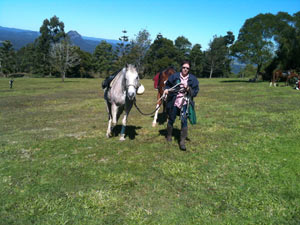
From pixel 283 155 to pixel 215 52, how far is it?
77.3m

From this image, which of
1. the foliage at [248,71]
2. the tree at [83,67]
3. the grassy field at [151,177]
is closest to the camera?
the grassy field at [151,177]

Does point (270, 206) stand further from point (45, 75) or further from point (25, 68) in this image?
point (25, 68)

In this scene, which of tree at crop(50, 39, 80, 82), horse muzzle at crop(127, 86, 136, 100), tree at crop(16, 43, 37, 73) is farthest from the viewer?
tree at crop(16, 43, 37, 73)

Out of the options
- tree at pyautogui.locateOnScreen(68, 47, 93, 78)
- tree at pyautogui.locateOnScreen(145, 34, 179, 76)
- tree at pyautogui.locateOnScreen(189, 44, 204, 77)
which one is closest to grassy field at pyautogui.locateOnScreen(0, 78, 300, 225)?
tree at pyautogui.locateOnScreen(68, 47, 93, 78)

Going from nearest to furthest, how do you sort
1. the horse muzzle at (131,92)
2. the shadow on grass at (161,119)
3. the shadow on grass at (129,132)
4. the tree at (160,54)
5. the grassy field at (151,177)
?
the grassy field at (151,177) → the horse muzzle at (131,92) → the shadow on grass at (129,132) → the shadow on grass at (161,119) → the tree at (160,54)

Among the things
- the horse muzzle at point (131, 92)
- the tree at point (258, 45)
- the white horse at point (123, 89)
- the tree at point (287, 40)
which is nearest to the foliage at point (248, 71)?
the tree at point (287, 40)

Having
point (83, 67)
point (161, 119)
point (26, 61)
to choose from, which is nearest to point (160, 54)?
point (83, 67)

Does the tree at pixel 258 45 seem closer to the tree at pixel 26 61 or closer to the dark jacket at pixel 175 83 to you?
the dark jacket at pixel 175 83

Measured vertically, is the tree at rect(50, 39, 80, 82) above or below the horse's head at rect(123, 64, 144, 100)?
above

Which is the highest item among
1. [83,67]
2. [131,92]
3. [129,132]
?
[83,67]

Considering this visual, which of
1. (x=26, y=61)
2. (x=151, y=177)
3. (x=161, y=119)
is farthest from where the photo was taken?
(x=26, y=61)

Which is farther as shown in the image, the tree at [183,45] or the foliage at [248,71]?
the tree at [183,45]

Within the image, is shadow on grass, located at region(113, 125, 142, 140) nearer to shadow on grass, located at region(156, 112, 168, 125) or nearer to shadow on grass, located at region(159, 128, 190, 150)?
→ shadow on grass, located at region(159, 128, 190, 150)

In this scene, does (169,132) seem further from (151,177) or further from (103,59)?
(103,59)
